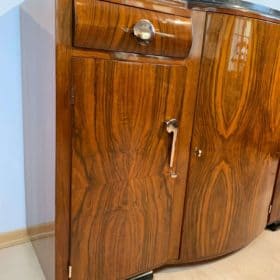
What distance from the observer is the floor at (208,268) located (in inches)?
49.9

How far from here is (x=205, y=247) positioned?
1.28m

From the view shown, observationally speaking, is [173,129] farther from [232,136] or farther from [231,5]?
[231,5]

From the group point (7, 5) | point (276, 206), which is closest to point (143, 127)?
point (7, 5)

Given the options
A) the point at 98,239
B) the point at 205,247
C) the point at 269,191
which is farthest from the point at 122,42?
the point at 269,191

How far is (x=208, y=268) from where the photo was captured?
1354 millimetres

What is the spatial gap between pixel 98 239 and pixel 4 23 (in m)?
0.92

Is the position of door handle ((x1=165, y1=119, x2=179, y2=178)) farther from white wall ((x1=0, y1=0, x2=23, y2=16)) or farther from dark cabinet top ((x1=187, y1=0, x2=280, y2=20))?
white wall ((x1=0, y1=0, x2=23, y2=16))

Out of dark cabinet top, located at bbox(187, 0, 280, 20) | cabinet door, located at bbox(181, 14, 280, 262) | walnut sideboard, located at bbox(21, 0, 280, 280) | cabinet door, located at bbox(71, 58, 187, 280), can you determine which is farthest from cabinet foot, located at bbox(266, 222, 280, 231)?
dark cabinet top, located at bbox(187, 0, 280, 20)

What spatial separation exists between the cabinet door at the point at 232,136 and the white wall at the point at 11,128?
2.53 ft

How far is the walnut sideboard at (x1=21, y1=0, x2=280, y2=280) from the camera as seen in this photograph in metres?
0.84

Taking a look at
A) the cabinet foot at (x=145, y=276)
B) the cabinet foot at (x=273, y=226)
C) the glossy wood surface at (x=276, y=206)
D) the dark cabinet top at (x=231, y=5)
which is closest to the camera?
the dark cabinet top at (x=231, y=5)

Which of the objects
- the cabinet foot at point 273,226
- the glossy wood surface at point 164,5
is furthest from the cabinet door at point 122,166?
the cabinet foot at point 273,226

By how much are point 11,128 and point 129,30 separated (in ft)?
2.52

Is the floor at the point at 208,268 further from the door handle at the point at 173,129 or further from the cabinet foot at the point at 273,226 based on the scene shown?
the door handle at the point at 173,129
